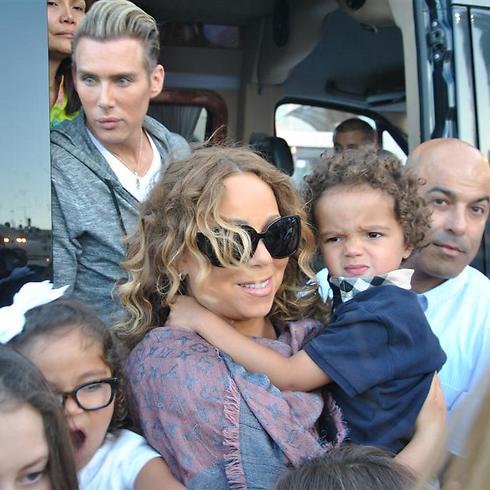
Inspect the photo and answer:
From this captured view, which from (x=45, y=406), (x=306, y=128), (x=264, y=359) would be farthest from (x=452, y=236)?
(x=306, y=128)

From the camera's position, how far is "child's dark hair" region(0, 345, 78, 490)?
128 centimetres

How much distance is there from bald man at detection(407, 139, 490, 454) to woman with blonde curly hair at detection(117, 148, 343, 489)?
0.51 meters

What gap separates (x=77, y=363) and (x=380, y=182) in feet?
2.79

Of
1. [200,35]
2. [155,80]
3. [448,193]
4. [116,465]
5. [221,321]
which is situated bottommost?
[116,465]

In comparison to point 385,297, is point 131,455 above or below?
below

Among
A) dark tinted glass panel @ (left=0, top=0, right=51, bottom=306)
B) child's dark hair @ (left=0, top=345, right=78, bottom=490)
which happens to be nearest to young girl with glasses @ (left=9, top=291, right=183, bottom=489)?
child's dark hair @ (left=0, top=345, right=78, bottom=490)

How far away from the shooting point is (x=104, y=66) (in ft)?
6.72

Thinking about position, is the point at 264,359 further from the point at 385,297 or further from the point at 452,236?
the point at 452,236

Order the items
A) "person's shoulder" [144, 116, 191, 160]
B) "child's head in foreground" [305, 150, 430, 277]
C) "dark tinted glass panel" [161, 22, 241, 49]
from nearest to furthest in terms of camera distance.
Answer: "child's head in foreground" [305, 150, 430, 277] → "person's shoulder" [144, 116, 191, 160] → "dark tinted glass panel" [161, 22, 241, 49]

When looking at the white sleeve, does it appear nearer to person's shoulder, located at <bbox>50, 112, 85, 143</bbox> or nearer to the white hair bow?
the white hair bow

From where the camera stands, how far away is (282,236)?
63.9 inches

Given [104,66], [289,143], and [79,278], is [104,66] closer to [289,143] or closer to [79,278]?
[79,278]

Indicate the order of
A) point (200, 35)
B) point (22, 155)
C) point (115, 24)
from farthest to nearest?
1. point (200, 35)
2. point (115, 24)
3. point (22, 155)

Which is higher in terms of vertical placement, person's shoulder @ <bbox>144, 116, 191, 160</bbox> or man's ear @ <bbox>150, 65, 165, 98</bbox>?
man's ear @ <bbox>150, 65, 165, 98</bbox>
